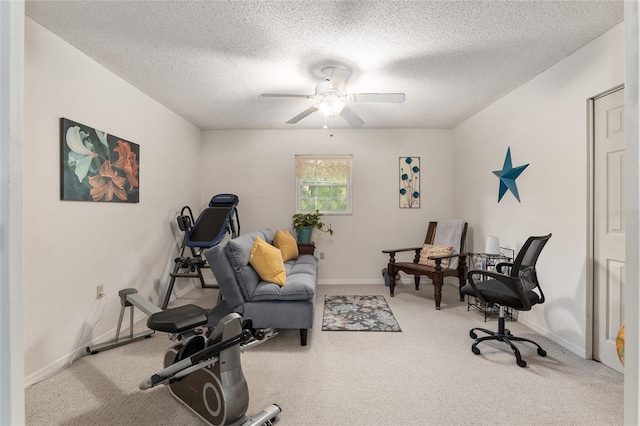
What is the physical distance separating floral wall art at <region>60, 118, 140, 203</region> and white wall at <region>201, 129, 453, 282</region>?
1797 mm

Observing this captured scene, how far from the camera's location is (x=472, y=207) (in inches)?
169

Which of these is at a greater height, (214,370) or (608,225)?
(608,225)

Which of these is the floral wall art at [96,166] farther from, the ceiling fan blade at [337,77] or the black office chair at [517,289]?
the black office chair at [517,289]

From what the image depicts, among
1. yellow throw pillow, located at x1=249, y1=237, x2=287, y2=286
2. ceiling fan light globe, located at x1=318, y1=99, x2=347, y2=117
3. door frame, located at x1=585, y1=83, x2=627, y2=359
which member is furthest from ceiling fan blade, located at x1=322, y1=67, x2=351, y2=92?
door frame, located at x1=585, y1=83, x2=627, y2=359

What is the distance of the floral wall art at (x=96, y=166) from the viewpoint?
2.33 m

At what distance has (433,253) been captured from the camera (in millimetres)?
4227

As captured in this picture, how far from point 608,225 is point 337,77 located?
2.51m

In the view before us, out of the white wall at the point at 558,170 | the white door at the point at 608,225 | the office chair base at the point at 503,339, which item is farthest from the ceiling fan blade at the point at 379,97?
the office chair base at the point at 503,339

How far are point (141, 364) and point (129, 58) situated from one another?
2576 mm

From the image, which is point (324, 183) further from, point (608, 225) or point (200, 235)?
point (608, 225)

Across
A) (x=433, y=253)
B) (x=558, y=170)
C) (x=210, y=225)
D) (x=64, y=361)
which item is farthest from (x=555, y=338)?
(x=64, y=361)

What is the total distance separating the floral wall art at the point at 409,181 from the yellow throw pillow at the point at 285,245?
1.98m

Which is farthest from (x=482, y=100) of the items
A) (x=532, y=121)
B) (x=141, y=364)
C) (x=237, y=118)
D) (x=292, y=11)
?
(x=141, y=364)

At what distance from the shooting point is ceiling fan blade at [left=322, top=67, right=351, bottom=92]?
260 cm
